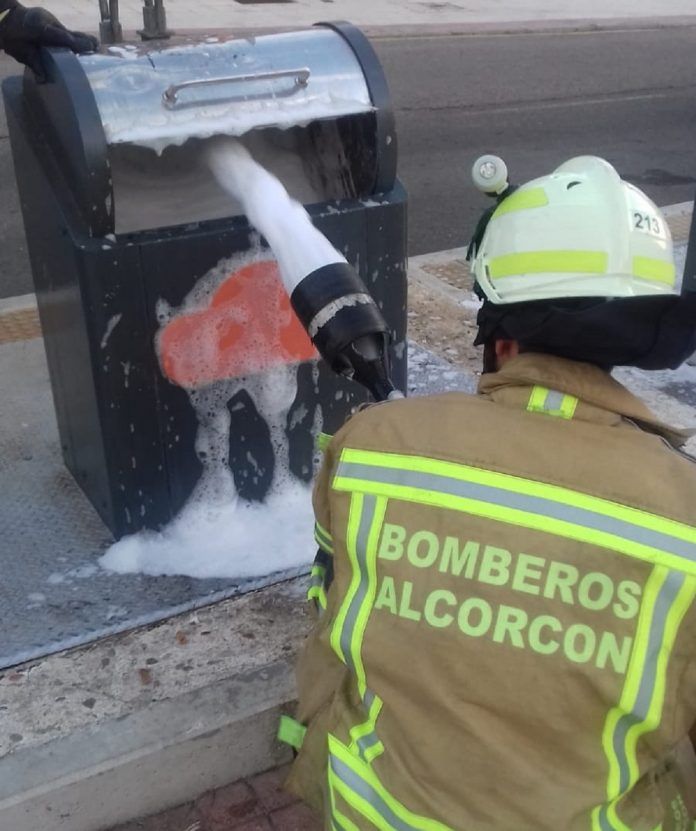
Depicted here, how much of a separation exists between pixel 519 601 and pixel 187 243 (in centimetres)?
163

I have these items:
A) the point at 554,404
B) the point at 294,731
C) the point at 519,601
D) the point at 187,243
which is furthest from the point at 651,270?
the point at 187,243

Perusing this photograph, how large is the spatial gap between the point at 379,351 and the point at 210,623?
100 centimetres

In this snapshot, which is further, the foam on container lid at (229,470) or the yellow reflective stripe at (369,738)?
the foam on container lid at (229,470)

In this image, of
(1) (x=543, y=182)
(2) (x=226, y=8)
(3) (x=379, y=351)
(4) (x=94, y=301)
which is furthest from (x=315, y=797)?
(2) (x=226, y=8)

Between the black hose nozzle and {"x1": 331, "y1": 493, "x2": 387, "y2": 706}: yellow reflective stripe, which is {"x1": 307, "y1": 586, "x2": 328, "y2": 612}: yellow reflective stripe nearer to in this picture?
{"x1": 331, "y1": 493, "x2": 387, "y2": 706}: yellow reflective stripe

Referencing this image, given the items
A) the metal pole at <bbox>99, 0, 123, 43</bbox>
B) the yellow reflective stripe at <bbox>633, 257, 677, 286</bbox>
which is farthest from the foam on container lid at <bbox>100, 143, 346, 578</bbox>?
the metal pole at <bbox>99, 0, 123, 43</bbox>

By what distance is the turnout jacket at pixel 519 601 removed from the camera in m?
1.40

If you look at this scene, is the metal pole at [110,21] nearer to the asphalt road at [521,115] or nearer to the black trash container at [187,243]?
the asphalt road at [521,115]

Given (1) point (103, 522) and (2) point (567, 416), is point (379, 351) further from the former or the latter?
(1) point (103, 522)

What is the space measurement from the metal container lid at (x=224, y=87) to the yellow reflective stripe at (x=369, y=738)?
1594mm

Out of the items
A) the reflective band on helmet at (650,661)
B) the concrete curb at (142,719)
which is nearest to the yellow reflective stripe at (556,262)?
the reflective band on helmet at (650,661)

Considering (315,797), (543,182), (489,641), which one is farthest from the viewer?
(315,797)

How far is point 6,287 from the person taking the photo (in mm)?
5477

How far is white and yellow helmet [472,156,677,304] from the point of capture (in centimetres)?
150
